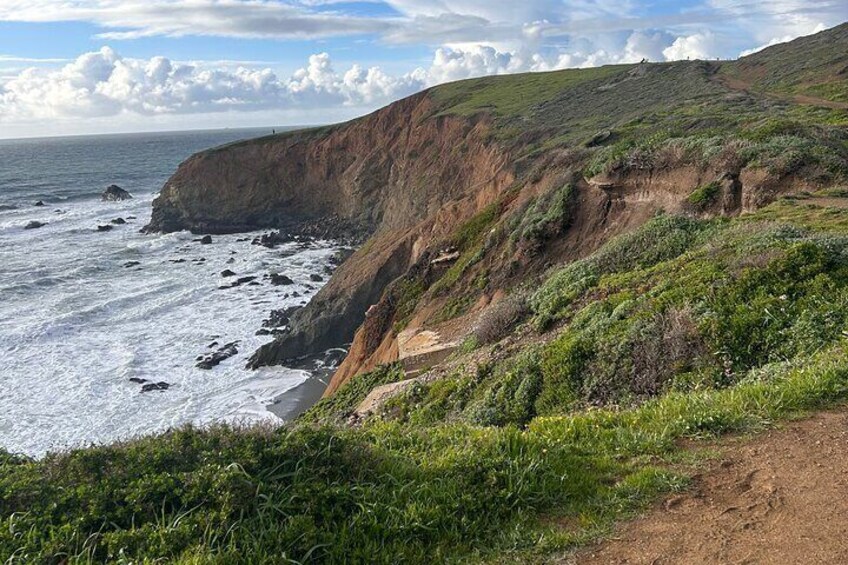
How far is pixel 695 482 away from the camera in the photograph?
15.4 feet

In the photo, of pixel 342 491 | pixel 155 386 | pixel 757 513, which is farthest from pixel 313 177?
pixel 757 513

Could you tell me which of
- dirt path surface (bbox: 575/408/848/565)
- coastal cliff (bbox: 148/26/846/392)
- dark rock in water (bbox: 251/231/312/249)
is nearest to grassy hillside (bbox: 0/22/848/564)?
dirt path surface (bbox: 575/408/848/565)

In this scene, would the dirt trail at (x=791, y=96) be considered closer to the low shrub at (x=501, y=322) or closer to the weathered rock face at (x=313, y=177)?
the weathered rock face at (x=313, y=177)

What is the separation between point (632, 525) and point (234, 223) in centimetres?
5357

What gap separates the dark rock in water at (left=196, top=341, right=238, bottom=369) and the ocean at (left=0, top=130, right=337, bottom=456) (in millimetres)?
304

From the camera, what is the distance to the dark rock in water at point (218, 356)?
985 inches

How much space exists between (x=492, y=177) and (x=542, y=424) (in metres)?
26.7

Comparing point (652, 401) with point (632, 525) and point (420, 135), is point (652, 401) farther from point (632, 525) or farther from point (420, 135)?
point (420, 135)

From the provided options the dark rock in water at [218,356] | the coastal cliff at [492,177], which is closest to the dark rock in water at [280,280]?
the coastal cliff at [492,177]

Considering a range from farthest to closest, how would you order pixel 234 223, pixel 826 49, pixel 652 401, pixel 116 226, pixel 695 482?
pixel 116 226 < pixel 234 223 < pixel 826 49 < pixel 652 401 < pixel 695 482

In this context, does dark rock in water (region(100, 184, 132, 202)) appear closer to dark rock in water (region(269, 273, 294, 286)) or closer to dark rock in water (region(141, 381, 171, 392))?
dark rock in water (region(269, 273, 294, 286))

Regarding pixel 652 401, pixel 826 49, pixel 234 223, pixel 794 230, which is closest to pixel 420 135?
pixel 234 223

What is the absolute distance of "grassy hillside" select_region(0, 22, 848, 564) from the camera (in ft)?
13.3

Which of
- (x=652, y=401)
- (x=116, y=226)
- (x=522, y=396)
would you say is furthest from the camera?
(x=116, y=226)
